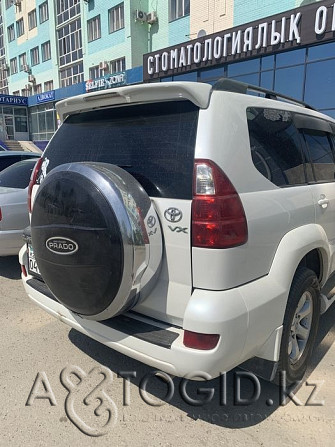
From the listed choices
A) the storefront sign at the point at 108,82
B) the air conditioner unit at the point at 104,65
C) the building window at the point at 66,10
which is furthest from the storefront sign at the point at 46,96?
the air conditioner unit at the point at 104,65

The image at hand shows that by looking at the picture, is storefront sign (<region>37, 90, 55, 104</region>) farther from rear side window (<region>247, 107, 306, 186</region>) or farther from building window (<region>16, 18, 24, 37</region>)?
rear side window (<region>247, 107, 306, 186</region>)

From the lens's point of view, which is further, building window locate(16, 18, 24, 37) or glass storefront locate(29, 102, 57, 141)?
building window locate(16, 18, 24, 37)

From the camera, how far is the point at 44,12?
3419 centimetres

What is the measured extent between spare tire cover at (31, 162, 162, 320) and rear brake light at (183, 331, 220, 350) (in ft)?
1.24

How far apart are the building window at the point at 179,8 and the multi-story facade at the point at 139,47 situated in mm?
61

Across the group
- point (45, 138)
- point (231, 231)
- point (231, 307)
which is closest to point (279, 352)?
point (231, 307)

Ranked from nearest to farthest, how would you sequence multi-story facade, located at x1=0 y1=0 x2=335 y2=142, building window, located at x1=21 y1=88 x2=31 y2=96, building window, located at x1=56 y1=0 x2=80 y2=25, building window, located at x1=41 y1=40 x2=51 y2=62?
multi-story facade, located at x1=0 y1=0 x2=335 y2=142, building window, located at x1=56 y1=0 x2=80 y2=25, building window, located at x1=41 y1=40 x2=51 y2=62, building window, located at x1=21 y1=88 x2=31 y2=96

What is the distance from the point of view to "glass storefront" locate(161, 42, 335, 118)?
14.4 m

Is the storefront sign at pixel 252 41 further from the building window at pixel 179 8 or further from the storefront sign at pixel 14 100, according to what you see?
the storefront sign at pixel 14 100

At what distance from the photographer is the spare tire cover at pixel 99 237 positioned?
1.92 meters

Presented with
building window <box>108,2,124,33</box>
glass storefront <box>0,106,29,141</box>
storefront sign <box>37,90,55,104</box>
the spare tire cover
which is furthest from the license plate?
glass storefront <box>0,106,29,141</box>

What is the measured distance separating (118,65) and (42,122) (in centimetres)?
1363

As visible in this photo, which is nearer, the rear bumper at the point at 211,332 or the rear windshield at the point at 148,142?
the rear bumper at the point at 211,332

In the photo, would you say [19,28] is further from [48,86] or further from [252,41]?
[252,41]
